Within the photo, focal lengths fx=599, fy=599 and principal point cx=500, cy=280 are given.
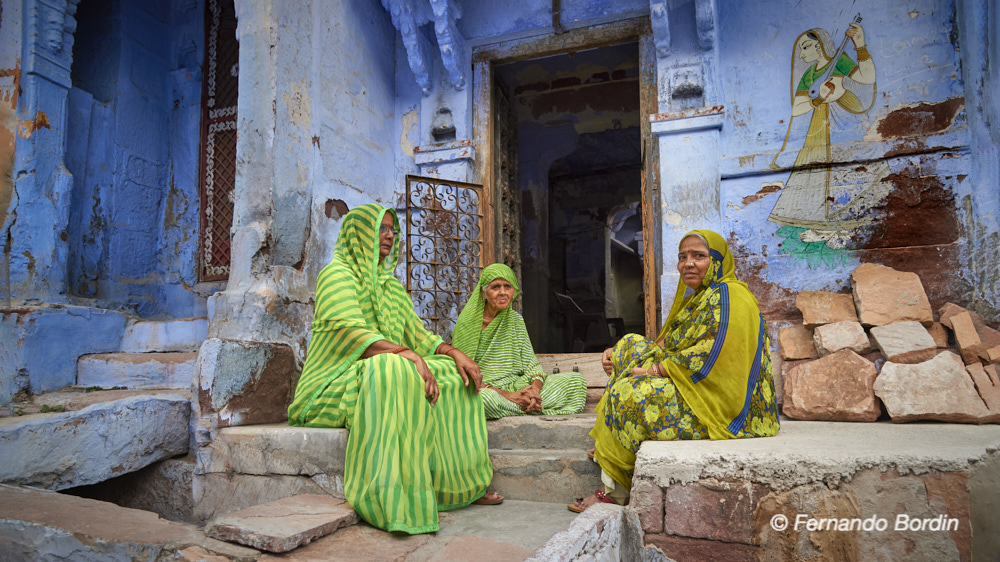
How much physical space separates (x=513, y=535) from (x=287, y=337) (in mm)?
2153

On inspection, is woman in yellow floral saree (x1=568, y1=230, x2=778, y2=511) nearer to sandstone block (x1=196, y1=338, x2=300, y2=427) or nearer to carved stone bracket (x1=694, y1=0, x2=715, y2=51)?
sandstone block (x1=196, y1=338, x2=300, y2=427)

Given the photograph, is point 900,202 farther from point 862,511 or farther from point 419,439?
point 419,439

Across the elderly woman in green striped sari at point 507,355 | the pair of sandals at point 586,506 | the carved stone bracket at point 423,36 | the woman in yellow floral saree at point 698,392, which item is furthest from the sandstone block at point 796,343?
the carved stone bracket at point 423,36

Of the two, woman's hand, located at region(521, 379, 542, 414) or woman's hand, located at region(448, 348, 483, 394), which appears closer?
woman's hand, located at region(448, 348, 483, 394)

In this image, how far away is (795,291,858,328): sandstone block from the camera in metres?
3.76

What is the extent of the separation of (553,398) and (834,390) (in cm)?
159

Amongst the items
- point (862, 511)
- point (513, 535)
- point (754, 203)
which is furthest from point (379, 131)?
point (862, 511)

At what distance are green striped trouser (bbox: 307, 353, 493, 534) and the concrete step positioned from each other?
2.26 metres

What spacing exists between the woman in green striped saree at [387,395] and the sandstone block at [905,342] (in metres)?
2.36

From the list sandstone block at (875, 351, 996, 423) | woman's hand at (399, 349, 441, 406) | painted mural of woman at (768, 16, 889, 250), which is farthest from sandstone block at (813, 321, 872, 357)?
woman's hand at (399, 349, 441, 406)

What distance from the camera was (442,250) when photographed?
16.1 ft

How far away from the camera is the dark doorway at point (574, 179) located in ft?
22.8

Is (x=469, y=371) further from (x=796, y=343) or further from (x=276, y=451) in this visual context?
(x=796, y=343)

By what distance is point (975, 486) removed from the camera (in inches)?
74.9
